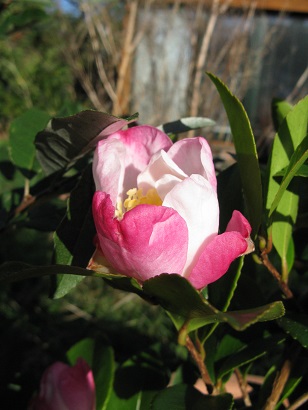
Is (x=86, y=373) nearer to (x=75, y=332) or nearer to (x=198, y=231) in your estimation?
(x=198, y=231)

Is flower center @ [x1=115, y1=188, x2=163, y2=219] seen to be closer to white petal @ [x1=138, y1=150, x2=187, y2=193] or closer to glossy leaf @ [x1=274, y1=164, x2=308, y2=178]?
white petal @ [x1=138, y1=150, x2=187, y2=193]

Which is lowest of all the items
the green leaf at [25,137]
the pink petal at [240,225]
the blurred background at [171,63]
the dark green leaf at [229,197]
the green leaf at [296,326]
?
the blurred background at [171,63]

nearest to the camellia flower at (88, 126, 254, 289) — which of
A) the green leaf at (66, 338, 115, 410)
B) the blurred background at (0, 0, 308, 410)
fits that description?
the green leaf at (66, 338, 115, 410)

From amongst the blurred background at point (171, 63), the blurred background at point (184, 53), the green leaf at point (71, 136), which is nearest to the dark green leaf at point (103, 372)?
the green leaf at point (71, 136)

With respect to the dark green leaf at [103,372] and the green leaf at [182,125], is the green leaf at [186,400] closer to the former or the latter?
the dark green leaf at [103,372]

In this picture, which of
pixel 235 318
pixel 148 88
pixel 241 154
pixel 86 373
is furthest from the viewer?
pixel 148 88

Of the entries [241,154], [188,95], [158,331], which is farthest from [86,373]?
[188,95]
